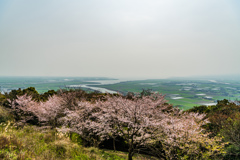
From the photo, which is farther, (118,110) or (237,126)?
(118,110)

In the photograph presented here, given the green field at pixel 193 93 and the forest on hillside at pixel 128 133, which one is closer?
the forest on hillside at pixel 128 133

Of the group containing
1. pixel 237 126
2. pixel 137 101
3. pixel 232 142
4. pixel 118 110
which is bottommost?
pixel 232 142

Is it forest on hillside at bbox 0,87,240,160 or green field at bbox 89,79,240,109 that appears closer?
forest on hillside at bbox 0,87,240,160

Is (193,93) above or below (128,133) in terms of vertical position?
below

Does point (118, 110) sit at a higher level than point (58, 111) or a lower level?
higher

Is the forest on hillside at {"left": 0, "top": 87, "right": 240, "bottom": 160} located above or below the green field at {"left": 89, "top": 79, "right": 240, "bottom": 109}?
above

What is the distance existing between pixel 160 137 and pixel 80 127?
7.66m

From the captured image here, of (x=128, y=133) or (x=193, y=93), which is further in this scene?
(x=193, y=93)

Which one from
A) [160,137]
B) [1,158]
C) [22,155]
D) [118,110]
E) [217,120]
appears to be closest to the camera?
[1,158]

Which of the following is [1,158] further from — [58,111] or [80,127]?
[58,111]

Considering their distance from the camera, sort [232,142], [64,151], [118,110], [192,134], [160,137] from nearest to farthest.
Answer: [64,151] → [192,134] → [232,142] → [160,137] → [118,110]

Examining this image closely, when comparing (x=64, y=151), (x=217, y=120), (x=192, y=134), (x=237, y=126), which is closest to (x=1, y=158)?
(x=64, y=151)

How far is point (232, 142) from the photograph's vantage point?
937 cm

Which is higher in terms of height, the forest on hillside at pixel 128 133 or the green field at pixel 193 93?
the forest on hillside at pixel 128 133
